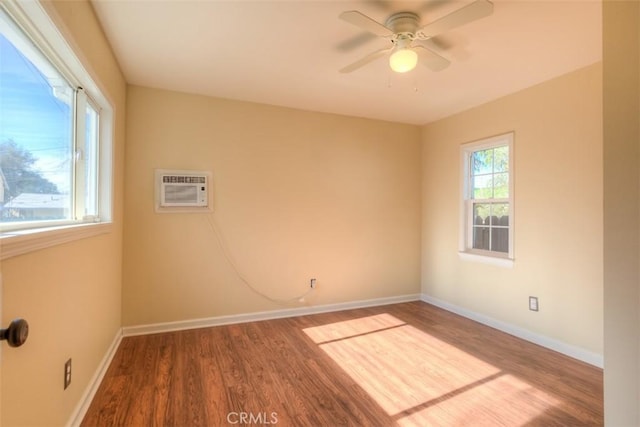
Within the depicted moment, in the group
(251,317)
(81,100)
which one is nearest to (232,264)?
(251,317)

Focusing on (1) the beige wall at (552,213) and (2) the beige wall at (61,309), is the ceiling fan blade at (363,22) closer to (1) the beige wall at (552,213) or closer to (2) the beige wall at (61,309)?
(2) the beige wall at (61,309)

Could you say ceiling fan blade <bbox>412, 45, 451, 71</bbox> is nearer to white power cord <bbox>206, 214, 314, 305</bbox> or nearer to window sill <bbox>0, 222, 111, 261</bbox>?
window sill <bbox>0, 222, 111, 261</bbox>

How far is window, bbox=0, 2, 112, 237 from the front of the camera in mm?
1218

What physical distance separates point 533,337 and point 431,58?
2795 millimetres

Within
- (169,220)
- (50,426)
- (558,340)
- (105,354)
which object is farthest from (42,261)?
(558,340)

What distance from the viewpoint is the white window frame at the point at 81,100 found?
1171mm

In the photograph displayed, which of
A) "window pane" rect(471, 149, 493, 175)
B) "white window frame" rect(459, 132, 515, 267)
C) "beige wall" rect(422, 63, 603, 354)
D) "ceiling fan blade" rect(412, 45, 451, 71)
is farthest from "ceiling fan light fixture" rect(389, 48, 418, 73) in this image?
"window pane" rect(471, 149, 493, 175)

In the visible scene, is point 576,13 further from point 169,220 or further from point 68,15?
point 169,220

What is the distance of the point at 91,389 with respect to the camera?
2.06m

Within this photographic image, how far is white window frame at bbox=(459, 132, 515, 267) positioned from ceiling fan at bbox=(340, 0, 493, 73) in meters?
1.57

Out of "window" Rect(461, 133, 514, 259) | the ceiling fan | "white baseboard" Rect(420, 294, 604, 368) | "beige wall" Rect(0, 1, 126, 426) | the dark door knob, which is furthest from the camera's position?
"window" Rect(461, 133, 514, 259)

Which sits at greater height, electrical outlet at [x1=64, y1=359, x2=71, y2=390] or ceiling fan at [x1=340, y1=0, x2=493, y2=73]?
ceiling fan at [x1=340, y1=0, x2=493, y2=73]

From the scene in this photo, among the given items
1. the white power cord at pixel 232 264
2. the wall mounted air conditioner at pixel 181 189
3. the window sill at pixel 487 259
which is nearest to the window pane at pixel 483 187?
the window sill at pixel 487 259

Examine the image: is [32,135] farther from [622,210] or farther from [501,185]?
[501,185]
